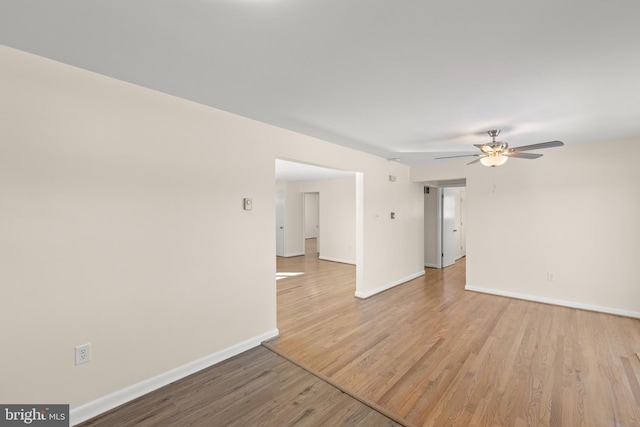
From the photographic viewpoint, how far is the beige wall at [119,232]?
1.70 metres

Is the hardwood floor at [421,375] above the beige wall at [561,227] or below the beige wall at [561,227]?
below

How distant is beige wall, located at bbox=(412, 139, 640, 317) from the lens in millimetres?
3740

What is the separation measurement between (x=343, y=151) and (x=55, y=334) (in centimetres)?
349

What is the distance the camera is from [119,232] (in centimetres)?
206

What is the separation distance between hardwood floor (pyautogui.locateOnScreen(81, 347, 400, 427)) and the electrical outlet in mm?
412

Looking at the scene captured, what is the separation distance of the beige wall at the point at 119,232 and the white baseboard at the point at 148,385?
0.03 m

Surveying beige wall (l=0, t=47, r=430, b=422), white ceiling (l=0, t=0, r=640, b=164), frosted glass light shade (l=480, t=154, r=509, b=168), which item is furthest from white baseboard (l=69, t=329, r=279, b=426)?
frosted glass light shade (l=480, t=154, r=509, b=168)

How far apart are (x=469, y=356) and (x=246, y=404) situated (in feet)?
7.00

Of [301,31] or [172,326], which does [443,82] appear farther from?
[172,326]

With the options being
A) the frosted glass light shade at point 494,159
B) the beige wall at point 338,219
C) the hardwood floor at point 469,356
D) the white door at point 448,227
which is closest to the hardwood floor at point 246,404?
the hardwood floor at point 469,356

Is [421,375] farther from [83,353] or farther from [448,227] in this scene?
[448,227]

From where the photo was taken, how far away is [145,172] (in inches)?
85.7

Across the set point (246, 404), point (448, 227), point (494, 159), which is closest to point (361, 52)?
point (494, 159)

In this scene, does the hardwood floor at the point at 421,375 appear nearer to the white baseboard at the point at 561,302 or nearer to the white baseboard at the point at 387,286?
the white baseboard at the point at 561,302
